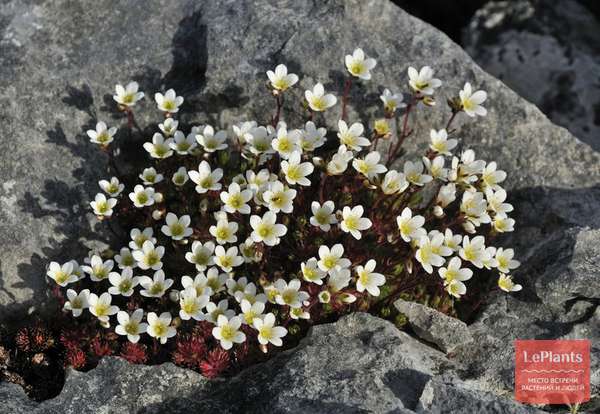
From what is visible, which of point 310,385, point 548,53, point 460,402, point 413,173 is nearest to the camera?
point 460,402

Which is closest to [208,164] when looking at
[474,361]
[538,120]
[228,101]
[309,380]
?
[228,101]

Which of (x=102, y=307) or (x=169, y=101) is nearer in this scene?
(x=102, y=307)

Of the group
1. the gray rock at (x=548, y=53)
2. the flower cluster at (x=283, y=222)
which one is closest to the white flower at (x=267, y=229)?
the flower cluster at (x=283, y=222)

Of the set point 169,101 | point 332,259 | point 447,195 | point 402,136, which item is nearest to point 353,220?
point 332,259

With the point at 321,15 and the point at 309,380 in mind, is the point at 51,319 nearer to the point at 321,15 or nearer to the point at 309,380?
the point at 309,380

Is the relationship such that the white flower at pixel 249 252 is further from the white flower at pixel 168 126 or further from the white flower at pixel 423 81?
the white flower at pixel 423 81

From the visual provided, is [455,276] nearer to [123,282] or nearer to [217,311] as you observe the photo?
[217,311]
